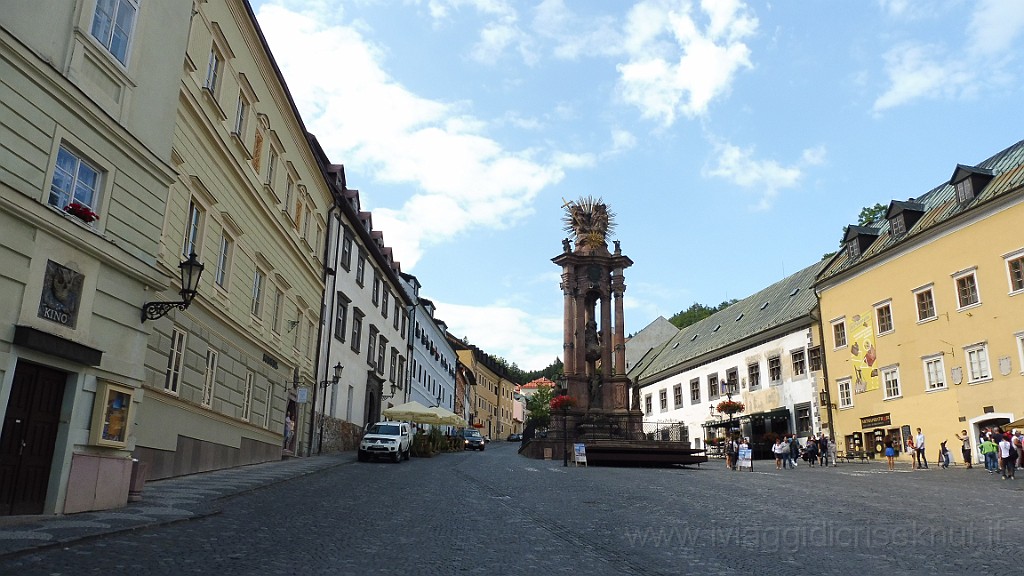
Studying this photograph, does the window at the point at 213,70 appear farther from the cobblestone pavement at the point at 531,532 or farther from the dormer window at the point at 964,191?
the dormer window at the point at 964,191

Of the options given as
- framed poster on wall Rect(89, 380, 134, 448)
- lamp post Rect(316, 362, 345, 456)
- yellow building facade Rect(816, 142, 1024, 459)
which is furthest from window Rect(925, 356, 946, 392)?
framed poster on wall Rect(89, 380, 134, 448)

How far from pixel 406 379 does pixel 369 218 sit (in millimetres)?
13477

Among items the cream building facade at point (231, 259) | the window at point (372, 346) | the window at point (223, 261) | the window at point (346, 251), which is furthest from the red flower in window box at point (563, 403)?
the window at point (223, 261)

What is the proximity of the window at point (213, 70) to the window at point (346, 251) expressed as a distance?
561 inches

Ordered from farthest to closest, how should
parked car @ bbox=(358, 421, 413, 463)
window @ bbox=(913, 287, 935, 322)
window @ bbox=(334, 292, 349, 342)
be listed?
window @ bbox=(913, 287, 935, 322) < window @ bbox=(334, 292, 349, 342) < parked car @ bbox=(358, 421, 413, 463)

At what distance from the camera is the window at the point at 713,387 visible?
50438 mm

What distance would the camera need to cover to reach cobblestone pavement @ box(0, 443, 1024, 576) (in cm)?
706

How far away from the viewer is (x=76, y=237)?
9898 millimetres

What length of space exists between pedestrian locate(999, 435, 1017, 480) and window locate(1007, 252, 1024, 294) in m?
8.42

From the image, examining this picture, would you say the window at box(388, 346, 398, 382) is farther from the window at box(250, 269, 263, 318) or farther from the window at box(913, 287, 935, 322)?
the window at box(913, 287, 935, 322)

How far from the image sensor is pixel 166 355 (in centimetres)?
1503

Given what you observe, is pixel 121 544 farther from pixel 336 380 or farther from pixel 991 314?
pixel 991 314

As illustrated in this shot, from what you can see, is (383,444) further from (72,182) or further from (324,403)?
(72,182)

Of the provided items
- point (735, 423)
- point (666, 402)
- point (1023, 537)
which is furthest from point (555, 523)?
point (666, 402)
